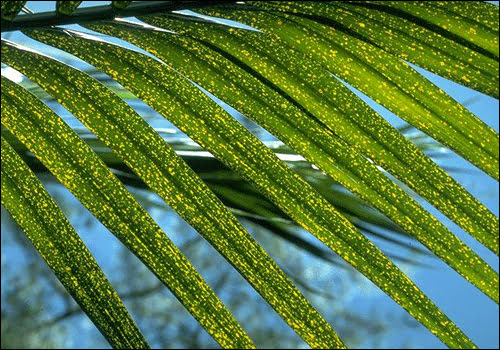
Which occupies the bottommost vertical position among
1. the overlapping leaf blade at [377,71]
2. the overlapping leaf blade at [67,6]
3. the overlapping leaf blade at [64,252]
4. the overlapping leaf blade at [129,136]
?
the overlapping leaf blade at [64,252]

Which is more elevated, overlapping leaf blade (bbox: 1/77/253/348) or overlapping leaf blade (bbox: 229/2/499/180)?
overlapping leaf blade (bbox: 229/2/499/180)

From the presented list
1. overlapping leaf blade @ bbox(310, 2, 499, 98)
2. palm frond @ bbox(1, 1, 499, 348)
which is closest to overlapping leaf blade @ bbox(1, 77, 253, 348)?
palm frond @ bbox(1, 1, 499, 348)

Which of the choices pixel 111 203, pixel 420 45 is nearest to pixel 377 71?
pixel 420 45

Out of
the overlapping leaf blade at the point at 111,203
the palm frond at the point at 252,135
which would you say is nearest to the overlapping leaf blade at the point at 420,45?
the palm frond at the point at 252,135

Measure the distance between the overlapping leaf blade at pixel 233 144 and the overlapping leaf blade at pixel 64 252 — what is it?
0.06 metres

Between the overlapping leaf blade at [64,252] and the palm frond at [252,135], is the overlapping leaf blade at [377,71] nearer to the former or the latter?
the palm frond at [252,135]

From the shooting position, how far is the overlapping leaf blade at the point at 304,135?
0.25 meters

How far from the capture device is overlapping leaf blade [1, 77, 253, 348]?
0.83 ft

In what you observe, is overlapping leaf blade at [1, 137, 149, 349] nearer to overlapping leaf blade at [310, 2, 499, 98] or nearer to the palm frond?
the palm frond

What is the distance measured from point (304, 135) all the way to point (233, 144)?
3cm

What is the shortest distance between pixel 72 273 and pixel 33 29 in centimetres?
10

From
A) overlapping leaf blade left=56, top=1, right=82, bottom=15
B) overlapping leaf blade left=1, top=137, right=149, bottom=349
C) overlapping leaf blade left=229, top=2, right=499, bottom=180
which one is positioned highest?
overlapping leaf blade left=56, top=1, right=82, bottom=15

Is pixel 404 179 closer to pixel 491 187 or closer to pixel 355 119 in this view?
pixel 355 119

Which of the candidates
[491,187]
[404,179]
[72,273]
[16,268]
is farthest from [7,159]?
[491,187]
